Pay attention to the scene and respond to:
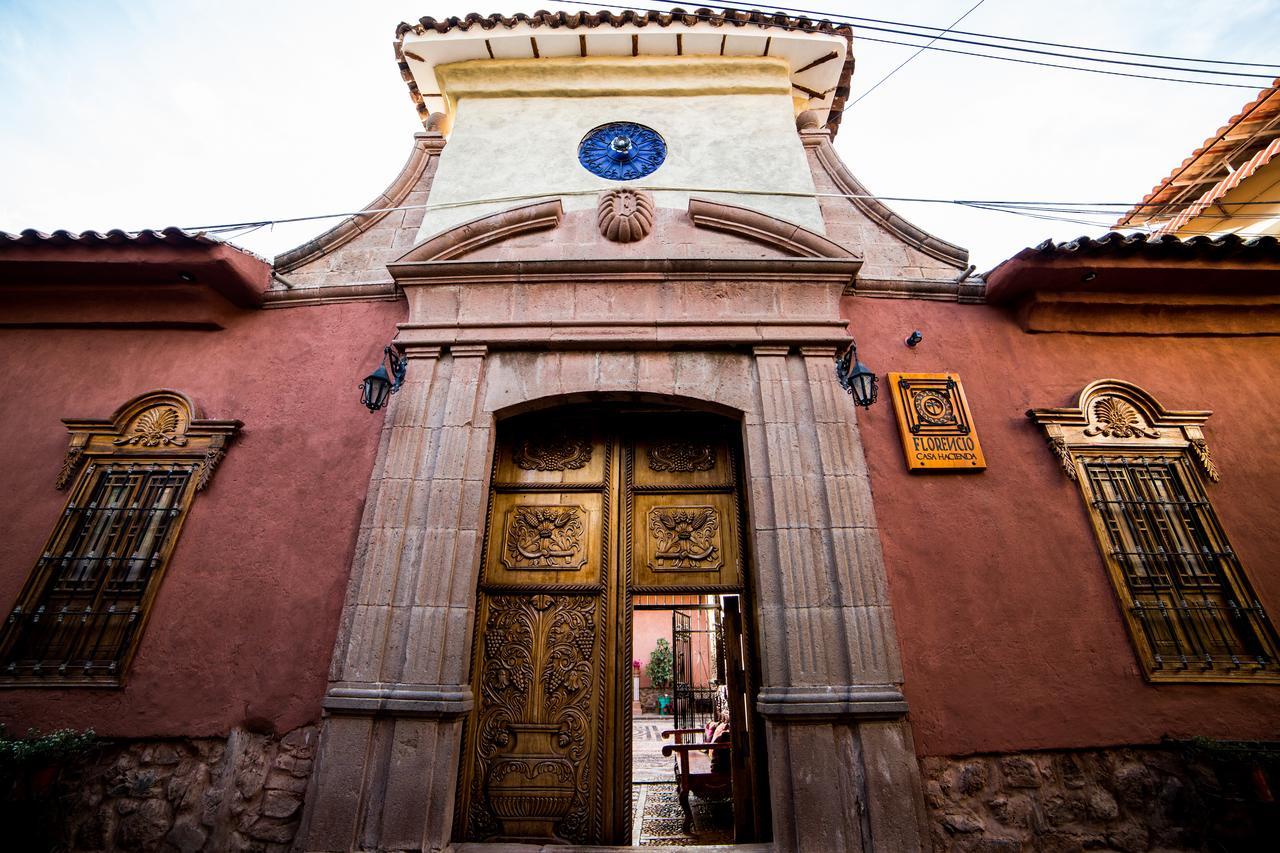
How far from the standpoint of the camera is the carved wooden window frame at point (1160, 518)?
148 inches

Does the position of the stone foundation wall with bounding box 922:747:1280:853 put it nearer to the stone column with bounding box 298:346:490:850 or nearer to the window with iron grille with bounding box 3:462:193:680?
the stone column with bounding box 298:346:490:850

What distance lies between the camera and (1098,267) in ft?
15.0

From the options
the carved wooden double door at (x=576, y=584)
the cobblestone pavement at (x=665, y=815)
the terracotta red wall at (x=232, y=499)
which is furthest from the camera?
the cobblestone pavement at (x=665, y=815)

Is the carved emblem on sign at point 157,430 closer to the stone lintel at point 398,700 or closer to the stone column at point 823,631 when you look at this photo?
the stone lintel at point 398,700

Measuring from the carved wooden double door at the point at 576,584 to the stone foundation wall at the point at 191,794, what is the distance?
112 centimetres

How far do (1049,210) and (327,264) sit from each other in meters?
7.13

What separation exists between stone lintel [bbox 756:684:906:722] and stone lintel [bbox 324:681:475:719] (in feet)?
6.52

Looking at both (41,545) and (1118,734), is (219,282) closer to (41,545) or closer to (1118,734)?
(41,545)

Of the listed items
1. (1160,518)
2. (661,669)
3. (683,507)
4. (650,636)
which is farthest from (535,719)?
(650,636)

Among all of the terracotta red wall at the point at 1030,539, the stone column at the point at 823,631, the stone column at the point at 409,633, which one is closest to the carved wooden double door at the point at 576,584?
the stone column at the point at 409,633

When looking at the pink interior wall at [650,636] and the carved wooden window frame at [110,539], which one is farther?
the pink interior wall at [650,636]

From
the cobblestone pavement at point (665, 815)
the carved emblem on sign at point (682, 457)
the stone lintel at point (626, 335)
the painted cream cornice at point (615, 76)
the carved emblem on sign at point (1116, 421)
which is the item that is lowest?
the cobblestone pavement at point (665, 815)

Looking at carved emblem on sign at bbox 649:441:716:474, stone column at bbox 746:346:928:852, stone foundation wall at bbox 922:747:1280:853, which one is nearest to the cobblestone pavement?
stone column at bbox 746:346:928:852

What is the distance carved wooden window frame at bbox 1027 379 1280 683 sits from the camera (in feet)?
12.4
